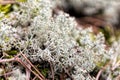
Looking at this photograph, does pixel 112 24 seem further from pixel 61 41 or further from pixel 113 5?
pixel 61 41

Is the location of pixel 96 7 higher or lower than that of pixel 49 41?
higher

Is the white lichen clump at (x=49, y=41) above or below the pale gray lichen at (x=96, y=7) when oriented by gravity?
below

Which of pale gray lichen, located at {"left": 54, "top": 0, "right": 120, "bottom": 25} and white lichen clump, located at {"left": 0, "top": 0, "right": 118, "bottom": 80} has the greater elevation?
pale gray lichen, located at {"left": 54, "top": 0, "right": 120, "bottom": 25}

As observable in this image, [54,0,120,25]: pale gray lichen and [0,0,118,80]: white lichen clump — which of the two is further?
[54,0,120,25]: pale gray lichen

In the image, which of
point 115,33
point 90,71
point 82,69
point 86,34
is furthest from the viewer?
point 115,33

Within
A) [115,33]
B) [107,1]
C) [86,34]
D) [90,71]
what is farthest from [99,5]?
[90,71]

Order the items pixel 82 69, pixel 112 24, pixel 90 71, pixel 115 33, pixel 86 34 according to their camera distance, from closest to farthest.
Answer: pixel 82 69 < pixel 90 71 < pixel 86 34 < pixel 115 33 < pixel 112 24

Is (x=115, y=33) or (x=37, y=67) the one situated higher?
(x=115, y=33)

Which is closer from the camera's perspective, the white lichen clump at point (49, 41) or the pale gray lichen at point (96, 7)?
the white lichen clump at point (49, 41)
